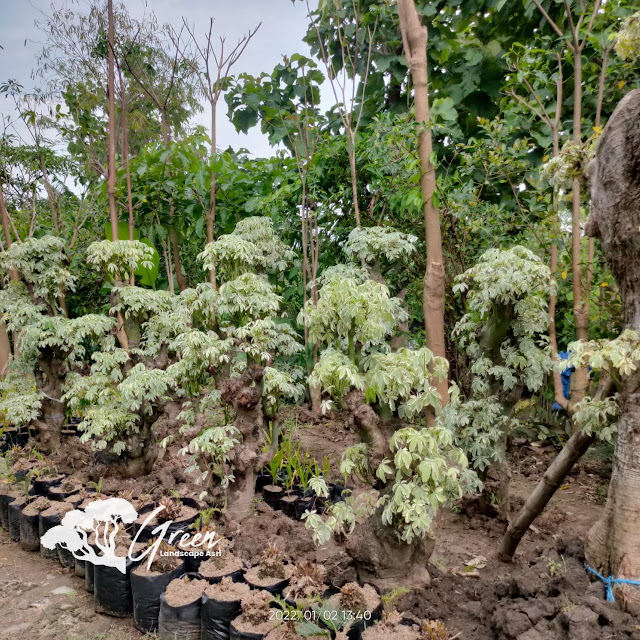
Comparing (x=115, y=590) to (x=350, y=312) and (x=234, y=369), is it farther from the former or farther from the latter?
(x=350, y=312)

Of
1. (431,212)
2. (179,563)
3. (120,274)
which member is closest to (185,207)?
(120,274)

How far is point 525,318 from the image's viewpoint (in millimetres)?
2973

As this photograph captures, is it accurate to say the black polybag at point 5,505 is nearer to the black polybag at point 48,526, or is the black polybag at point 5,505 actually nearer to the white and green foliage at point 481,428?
the black polybag at point 48,526

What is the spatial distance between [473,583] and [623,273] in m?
1.64

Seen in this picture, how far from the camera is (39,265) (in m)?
4.35

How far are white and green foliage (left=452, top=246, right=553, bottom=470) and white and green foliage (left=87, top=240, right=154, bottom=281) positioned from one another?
8.28 feet

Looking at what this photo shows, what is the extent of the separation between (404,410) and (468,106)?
4.33 metres

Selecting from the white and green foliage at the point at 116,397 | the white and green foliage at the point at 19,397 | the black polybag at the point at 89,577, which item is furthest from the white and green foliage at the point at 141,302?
the black polybag at the point at 89,577

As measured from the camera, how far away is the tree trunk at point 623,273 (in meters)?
1.96

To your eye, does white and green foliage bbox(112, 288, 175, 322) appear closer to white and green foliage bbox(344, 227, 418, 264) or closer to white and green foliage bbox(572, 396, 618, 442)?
white and green foliage bbox(344, 227, 418, 264)

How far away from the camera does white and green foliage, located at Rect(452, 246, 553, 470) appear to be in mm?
2748

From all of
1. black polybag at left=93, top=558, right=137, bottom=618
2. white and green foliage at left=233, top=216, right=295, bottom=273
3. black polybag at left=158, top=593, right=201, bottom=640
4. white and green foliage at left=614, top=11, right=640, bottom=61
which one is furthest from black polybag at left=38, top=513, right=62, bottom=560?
white and green foliage at left=614, top=11, right=640, bottom=61

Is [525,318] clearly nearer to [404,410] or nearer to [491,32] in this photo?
[404,410]

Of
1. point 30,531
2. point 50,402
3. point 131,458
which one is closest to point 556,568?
point 131,458
